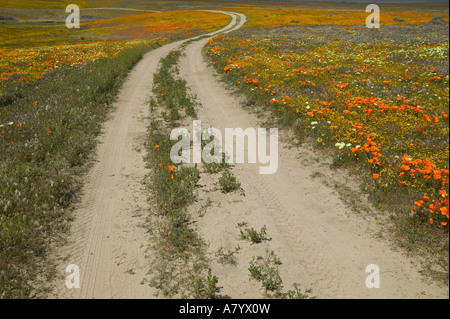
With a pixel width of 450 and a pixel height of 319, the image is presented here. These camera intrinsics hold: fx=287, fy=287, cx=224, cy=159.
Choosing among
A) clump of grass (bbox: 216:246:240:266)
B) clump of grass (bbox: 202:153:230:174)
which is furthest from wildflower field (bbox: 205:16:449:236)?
clump of grass (bbox: 216:246:240:266)

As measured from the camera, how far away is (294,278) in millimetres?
5512

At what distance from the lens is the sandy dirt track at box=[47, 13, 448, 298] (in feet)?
17.7

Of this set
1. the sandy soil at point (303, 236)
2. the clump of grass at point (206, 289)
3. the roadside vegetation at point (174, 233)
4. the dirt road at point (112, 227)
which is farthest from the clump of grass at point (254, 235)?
the dirt road at point (112, 227)

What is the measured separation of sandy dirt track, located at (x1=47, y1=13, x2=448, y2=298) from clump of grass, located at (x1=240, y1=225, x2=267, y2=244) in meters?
0.14

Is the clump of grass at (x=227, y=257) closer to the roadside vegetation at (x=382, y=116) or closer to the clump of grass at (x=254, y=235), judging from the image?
the clump of grass at (x=254, y=235)

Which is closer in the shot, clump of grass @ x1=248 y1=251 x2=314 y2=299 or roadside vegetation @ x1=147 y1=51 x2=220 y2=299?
clump of grass @ x1=248 y1=251 x2=314 y2=299

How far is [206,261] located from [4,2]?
14049 centimetres

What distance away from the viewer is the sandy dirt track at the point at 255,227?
5410 millimetres

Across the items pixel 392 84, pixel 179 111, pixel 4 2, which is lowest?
pixel 179 111

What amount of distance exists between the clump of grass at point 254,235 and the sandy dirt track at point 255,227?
0.14m

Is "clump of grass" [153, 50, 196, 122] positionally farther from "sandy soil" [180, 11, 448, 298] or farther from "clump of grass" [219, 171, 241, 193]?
"clump of grass" [219, 171, 241, 193]

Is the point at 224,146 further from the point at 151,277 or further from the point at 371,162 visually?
the point at 151,277

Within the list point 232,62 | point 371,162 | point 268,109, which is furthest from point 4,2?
point 371,162

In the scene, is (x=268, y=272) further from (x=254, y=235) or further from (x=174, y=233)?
(x=174, y=233)
